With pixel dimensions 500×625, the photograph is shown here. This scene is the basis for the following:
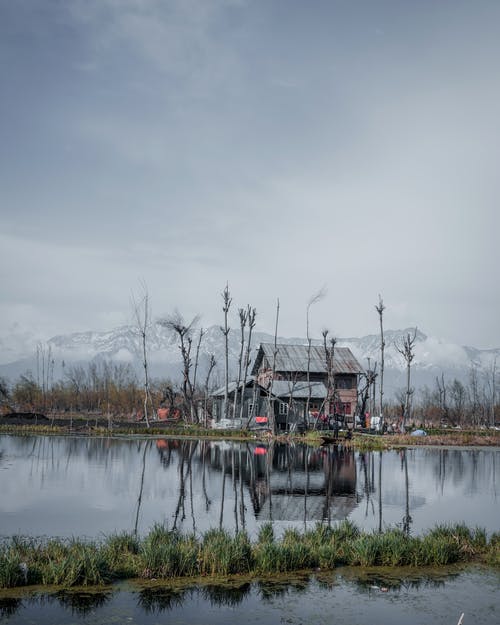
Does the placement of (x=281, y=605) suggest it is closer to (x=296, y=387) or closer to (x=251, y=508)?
(x=251, y=508)

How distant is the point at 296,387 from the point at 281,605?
191ft

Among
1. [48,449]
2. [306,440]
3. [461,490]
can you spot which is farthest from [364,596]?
[306,440]

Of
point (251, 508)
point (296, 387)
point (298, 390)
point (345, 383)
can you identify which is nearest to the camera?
point (251, 508)

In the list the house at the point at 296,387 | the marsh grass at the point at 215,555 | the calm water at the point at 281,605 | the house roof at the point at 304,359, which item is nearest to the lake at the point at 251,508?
the calm water at the point at 281,605

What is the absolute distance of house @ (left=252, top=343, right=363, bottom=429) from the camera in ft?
219

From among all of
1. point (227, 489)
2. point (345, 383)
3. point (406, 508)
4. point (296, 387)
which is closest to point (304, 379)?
point (345, 383)

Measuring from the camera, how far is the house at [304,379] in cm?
6669

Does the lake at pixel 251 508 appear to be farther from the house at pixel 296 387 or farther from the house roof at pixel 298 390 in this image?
the house roof at pixel 298 390

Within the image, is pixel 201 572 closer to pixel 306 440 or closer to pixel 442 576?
pixel 442 576

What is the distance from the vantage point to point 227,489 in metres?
24.0

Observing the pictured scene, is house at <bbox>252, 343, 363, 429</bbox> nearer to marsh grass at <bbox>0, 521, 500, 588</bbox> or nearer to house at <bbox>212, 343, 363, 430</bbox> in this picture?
house at <bbox>212, 343, 363, 430</bbox>

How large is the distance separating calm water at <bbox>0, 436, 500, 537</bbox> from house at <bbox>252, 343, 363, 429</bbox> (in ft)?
81.2

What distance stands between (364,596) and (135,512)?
9.17m

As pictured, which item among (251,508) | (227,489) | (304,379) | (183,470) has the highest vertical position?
(304,379)
